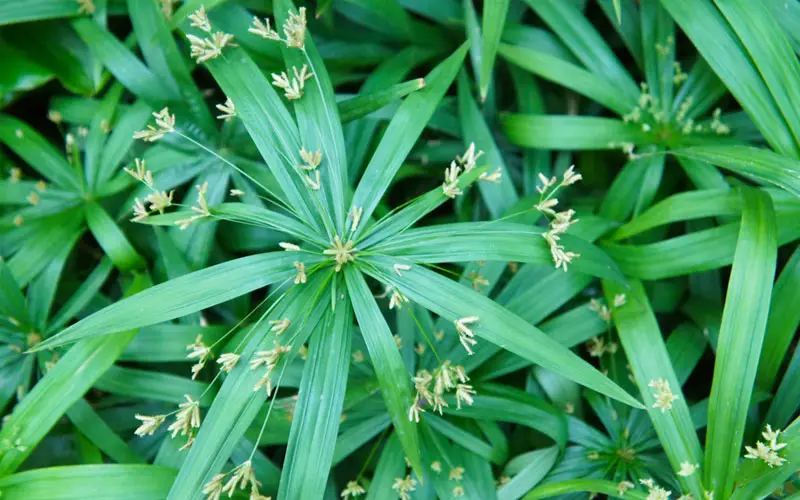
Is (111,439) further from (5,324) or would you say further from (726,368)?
(726,368)

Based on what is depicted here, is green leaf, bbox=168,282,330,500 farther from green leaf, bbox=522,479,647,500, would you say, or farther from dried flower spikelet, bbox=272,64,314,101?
green leaf, bbox=522,479,647,500

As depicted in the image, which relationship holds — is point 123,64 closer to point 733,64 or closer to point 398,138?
point 398,138

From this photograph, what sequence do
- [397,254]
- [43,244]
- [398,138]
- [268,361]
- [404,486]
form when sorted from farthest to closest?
[43,244] < [404,486] < [398,138] < [397,254] < [268,361]

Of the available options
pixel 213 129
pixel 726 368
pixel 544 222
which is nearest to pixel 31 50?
pixel 213 129

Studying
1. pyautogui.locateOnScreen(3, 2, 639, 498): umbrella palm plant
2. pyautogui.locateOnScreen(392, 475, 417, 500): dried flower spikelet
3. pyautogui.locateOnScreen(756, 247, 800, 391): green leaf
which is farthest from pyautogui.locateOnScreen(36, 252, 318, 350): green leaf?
pyautogui.locateOnScreen(756, 247, 800, 391): green leaf

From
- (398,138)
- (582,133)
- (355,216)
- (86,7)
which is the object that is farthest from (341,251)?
(86,7)

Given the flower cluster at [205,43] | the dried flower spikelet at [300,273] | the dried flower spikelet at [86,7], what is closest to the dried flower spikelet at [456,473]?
the dried flower spikelet at [300,273]
